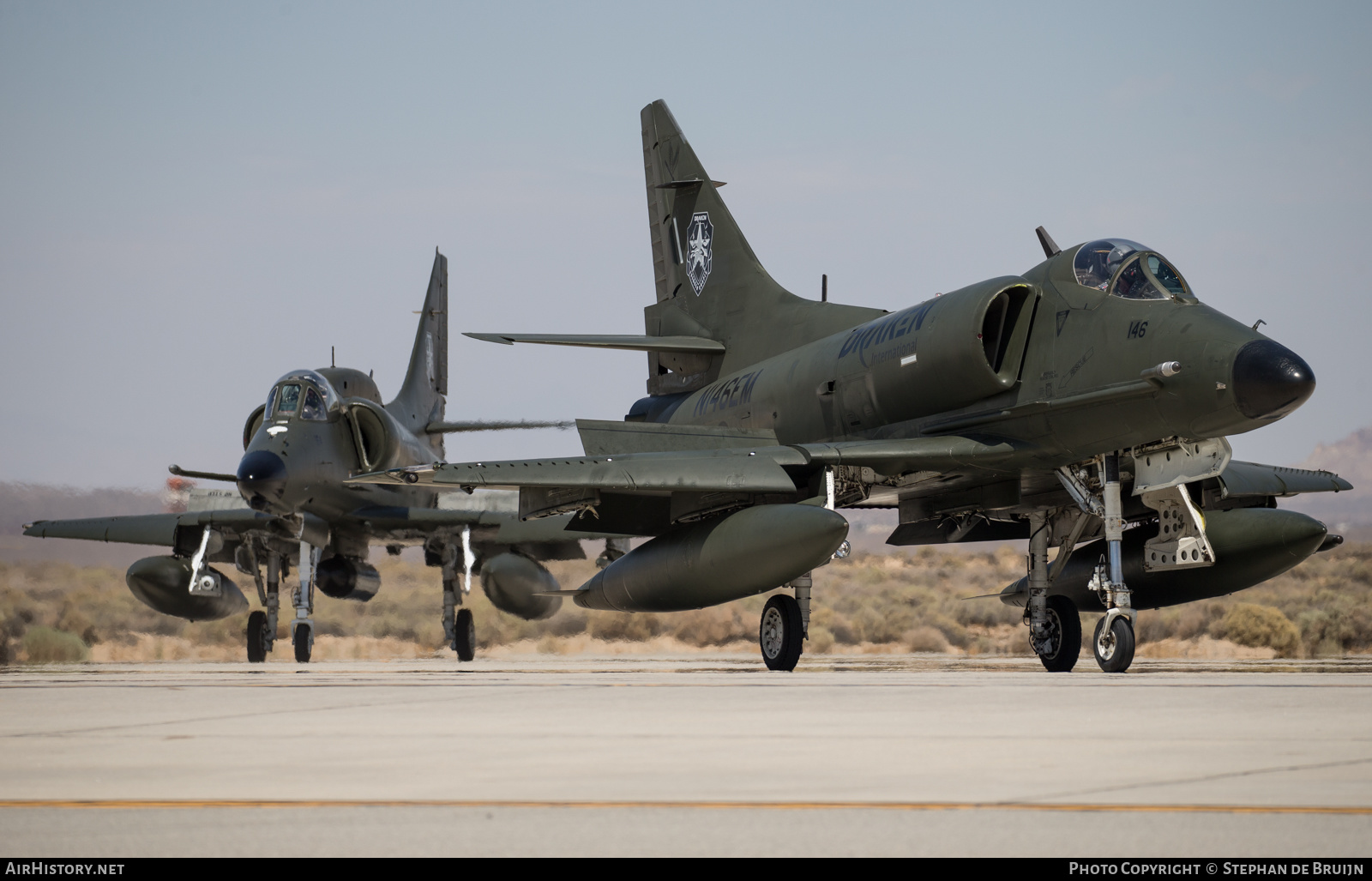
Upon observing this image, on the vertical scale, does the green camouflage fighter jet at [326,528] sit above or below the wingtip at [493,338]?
below

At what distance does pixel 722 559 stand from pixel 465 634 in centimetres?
993

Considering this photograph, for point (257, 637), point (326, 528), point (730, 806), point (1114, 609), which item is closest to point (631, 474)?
point (1114, 609)

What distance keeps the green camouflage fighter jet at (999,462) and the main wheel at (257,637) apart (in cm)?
699

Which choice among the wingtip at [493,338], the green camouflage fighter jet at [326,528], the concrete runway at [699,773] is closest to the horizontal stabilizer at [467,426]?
the green camouflage fighter jet at [326,528]

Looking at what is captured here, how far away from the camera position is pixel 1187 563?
12.6 m

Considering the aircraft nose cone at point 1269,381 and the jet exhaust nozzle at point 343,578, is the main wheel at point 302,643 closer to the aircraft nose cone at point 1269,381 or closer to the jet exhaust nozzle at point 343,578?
the jet exhaust nozzle at point 343,578

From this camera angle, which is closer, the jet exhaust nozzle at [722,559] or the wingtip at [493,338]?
the jet exhaust nozzle at [722,559]

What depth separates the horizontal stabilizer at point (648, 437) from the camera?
50.5ft

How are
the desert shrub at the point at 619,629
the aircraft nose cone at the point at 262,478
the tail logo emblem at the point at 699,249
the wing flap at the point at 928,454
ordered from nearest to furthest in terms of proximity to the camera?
the wing flap at the point at 928,454 < the aircraft nose cone at the point at 262,478 < the tail logo emblem at the point at 699,249 < the desert shrub at the point at 619,629

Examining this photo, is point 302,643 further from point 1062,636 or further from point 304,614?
point 1062,636

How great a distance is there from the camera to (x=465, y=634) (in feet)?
72.1

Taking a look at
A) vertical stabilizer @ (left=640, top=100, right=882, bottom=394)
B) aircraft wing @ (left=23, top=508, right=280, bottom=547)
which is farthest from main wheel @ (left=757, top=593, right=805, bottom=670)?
aircraft wing @ (left=23, top=508, right=280, bottom=547)

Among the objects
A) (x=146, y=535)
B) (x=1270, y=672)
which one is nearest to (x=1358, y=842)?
(x=1270, y=672)
